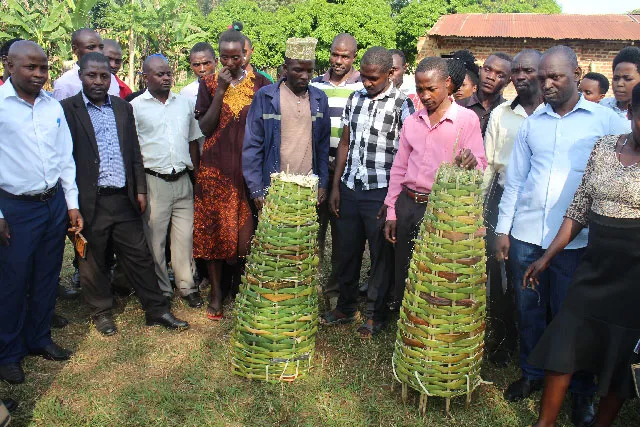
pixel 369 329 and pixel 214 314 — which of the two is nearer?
pixel 369 329

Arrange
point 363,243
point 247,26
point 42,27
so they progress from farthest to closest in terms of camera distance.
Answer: point 247,26, point 42,27, point 363,243

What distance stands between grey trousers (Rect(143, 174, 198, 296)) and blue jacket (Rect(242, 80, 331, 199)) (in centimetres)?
74

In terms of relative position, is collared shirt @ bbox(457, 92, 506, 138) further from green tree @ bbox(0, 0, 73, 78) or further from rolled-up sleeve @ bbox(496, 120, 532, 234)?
green tree @ bbox(0, 0, 73, 78)

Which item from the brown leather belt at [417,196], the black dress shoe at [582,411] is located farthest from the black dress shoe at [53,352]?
the black dress shoe at [582,411]

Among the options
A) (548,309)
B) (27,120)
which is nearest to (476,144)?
(548,309)

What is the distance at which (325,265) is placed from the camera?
19.3ft

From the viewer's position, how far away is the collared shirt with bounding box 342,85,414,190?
→ 4.03 m

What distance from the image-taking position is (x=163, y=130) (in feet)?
14.5

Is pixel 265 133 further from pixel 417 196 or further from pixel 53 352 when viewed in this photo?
pixel 53 352

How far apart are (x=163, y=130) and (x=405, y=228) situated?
7.08 feet

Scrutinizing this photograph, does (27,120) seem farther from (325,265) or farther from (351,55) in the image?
(325,265)

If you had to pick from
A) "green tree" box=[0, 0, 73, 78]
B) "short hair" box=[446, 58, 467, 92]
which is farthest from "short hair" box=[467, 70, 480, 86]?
"green tree" box=[0, 0, 73, 78]

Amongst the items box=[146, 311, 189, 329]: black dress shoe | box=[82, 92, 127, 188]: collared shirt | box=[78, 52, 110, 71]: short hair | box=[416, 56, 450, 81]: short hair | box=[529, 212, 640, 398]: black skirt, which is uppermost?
box=[416, 56, 450, 81]: short hair

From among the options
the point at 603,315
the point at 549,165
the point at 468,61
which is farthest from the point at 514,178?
the point at 468,61
